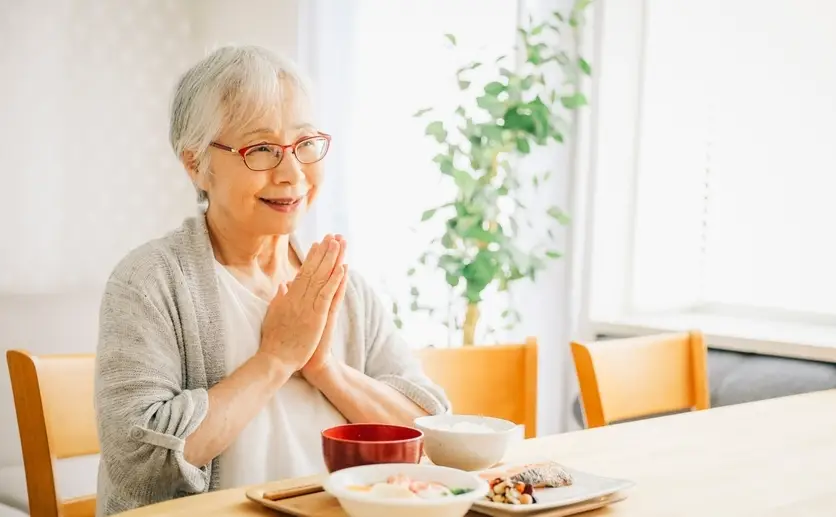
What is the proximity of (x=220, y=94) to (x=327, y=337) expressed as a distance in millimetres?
392

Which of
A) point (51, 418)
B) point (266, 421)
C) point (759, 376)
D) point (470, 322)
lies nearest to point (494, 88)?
point (470, 322)

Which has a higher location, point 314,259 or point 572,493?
point 314,259

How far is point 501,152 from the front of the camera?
2.86 m

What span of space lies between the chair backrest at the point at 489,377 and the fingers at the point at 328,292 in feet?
1.07

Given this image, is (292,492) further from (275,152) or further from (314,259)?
(275,152)

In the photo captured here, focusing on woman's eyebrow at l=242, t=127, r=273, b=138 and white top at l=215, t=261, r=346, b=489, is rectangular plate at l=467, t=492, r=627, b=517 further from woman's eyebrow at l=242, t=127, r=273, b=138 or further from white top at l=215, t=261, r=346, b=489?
woman's eyebrow at l=242, t=127, r=273, b=138

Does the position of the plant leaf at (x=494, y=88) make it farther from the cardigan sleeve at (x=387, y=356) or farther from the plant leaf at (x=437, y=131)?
the cardigan sleeve at (x=387, y=356)

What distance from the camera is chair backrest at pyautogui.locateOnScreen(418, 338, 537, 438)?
176cm

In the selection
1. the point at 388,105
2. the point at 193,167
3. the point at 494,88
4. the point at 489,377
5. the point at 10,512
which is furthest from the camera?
the point at 388,105

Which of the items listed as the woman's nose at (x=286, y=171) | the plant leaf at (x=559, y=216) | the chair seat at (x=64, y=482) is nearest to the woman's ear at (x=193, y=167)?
the woman's nose at (x=286, y=171)

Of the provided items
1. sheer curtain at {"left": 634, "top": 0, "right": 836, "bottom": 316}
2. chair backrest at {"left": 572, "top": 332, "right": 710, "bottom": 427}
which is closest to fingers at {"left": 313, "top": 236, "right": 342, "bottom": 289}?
chair backrest at {"left": 572, "top": 332, "right": 710, "bottom": 427}

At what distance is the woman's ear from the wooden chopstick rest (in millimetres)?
588

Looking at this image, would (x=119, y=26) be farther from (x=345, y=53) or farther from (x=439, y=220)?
(x=439, y=220)

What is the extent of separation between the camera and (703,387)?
83.0 inches
